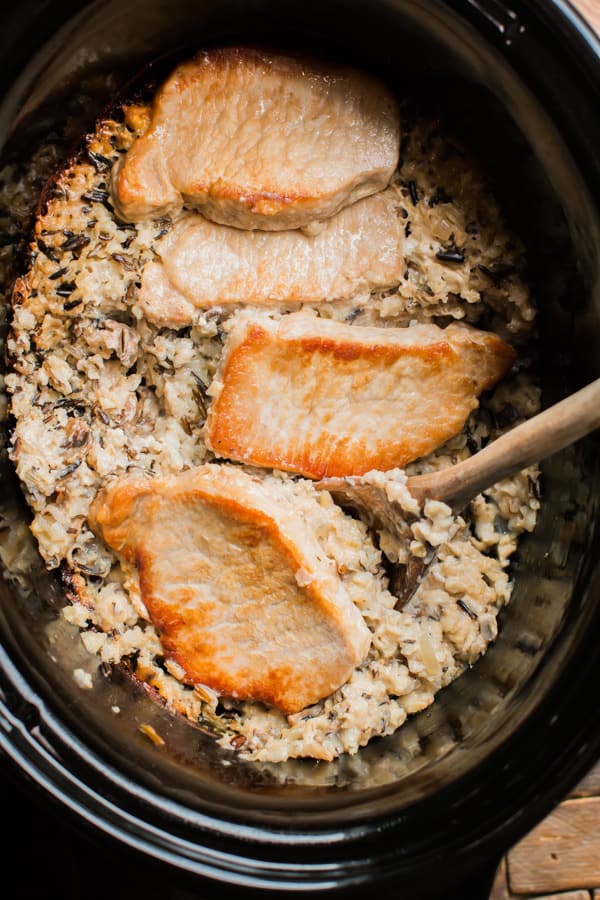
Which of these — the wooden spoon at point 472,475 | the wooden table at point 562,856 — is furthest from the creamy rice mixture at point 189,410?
the wooden table at point 562,856

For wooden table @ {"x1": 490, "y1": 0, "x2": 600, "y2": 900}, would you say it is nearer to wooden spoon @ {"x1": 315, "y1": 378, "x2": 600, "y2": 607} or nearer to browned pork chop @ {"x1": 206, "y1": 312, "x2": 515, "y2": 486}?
wooden spoon @ {"x1": 315, "y1": 378, "x2": 600, "y2": 607}

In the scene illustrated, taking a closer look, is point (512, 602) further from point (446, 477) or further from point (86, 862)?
point (86, 862)

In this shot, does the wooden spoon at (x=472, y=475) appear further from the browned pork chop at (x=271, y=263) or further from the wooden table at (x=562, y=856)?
the wooden table at (x=562, y=856)

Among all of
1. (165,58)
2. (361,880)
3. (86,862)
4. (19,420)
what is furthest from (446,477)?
(86,862)

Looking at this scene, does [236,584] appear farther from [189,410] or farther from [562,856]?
[562,856]

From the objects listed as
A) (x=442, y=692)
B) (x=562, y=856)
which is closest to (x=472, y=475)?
(x=442, y=692)

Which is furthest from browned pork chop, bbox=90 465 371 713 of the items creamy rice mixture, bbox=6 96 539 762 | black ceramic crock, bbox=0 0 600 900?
black ceramic crock, bbox=0 0 600 900

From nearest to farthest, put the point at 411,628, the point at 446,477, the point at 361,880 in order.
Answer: the point at 361,880 → the point at 446,477 → the point at 411,628
